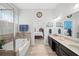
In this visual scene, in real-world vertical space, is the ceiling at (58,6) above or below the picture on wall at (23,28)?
above

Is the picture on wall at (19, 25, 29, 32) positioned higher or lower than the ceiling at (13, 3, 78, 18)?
lower

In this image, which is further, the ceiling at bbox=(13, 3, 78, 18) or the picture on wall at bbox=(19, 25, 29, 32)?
the picture on wall at bbox=(19, 25, 29, 32)

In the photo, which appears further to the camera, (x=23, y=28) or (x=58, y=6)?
(x=23, y=28)

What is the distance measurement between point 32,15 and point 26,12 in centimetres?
48

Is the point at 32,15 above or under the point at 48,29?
above

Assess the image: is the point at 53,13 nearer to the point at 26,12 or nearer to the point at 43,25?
the point at 43,25

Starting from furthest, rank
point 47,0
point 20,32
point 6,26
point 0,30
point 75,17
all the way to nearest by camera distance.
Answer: point 20,32 < point 6,26 < point 0,30 < point 75,17 < point 47,0

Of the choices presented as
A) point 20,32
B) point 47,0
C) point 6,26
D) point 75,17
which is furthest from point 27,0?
point 20,32

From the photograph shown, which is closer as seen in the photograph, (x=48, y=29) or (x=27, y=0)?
(x=27, y=0)

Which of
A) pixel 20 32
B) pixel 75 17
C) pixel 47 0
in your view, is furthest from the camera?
pixel 20 32

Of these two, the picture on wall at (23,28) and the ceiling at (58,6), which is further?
the picture on wall at (23,28)

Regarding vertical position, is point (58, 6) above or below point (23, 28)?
above

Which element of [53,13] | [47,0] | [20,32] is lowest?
[20,32]

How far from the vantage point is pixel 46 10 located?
9.59m
